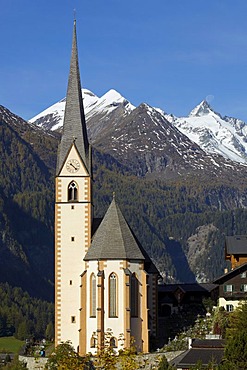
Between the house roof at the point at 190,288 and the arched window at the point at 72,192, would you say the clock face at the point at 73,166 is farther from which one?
the house roof at the point at 190,288

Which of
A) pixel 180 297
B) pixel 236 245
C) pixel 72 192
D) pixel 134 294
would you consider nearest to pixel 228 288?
pixel 236 245

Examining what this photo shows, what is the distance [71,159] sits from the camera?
113062mm

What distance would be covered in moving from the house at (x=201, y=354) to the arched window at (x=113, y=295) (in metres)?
10.8

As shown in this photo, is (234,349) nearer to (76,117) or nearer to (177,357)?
(177,357)

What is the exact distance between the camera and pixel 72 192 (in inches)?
4444

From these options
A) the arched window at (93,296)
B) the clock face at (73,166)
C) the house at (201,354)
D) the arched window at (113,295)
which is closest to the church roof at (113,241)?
the arched window at (113,295)

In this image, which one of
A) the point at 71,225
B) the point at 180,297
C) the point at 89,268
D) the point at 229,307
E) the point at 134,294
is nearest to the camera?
the point at 134,294

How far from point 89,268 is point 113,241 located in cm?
378

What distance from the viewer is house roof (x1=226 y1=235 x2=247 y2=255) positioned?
118 metres

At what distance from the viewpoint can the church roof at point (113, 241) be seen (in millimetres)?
105800

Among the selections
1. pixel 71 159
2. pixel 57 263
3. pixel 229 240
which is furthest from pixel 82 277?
pixel 229 240

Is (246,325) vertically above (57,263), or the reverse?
(57,263)

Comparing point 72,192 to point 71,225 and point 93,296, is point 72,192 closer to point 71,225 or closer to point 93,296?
point 71,225

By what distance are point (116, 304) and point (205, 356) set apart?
57.1 ft
